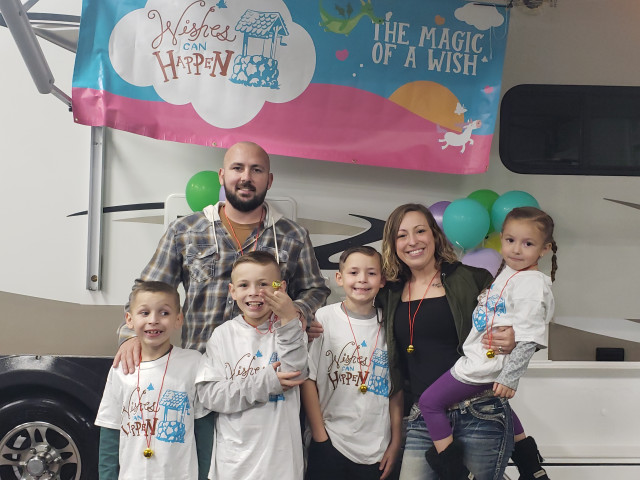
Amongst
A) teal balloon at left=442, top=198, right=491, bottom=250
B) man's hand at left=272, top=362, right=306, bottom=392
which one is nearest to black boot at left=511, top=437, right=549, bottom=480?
teal balloon at left=442, top=198, right=491, bottom=250

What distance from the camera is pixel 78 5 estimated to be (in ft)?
12.8

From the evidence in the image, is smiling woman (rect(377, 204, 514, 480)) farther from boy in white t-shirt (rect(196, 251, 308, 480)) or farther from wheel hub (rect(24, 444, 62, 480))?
wheel hub (rect(24, 444, 62, 480))

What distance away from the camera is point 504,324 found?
2627mm

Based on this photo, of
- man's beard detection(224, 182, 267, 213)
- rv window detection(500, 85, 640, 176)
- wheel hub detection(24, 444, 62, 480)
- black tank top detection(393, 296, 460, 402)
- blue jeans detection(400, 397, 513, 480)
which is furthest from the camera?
rv window detection(500, 85, 640, 176)

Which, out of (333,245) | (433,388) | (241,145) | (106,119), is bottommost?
(433,388)

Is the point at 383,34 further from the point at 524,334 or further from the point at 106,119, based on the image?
the point at 524,334

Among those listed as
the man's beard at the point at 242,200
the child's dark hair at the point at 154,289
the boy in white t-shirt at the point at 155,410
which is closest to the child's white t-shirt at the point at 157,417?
the boy in white t-shirt at the point at 155,410

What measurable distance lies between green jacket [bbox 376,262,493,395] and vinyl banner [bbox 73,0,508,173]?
1.22 m

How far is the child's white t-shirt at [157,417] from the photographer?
261 cm

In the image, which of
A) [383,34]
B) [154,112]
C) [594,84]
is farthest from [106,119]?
[594,84]

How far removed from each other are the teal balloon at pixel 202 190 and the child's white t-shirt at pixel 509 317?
1.71 metres

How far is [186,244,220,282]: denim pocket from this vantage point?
3014 millimetres

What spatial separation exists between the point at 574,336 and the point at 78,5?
142 inches

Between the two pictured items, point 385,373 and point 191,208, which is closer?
point 385,373
